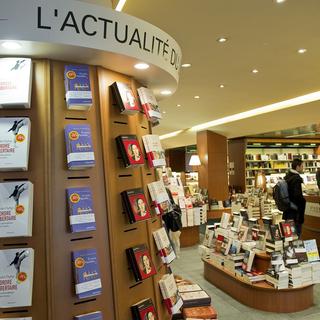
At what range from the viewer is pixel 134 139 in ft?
7.34

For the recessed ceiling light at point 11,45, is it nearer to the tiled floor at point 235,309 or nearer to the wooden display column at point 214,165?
the tiled floor at point 235,309

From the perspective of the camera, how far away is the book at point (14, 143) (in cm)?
182

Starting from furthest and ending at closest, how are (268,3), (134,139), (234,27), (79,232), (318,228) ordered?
(318,228), (234,27), (268,3), (134,139), (79,232)

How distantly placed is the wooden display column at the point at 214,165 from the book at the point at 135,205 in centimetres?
939

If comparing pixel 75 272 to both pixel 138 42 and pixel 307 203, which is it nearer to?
pixel 138 42

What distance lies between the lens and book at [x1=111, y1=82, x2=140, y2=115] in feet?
7.12

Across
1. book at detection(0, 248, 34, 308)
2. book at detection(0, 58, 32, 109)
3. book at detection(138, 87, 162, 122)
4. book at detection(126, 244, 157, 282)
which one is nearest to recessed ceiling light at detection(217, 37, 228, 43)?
book at detection(138, 87, 162, 122)

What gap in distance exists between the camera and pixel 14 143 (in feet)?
6.05

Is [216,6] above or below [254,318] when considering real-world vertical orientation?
above

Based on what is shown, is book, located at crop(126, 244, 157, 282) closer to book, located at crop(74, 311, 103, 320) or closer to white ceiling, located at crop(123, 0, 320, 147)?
book, located at crop(74, 311, 103, 320)

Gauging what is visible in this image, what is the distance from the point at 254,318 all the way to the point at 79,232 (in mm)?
2682

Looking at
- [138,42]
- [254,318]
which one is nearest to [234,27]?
[138,42]

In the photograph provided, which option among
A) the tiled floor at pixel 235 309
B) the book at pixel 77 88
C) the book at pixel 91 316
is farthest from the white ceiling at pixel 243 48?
the tiled floor at pixel 235 309

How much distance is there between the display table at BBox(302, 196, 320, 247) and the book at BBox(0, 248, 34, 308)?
5224 mm
